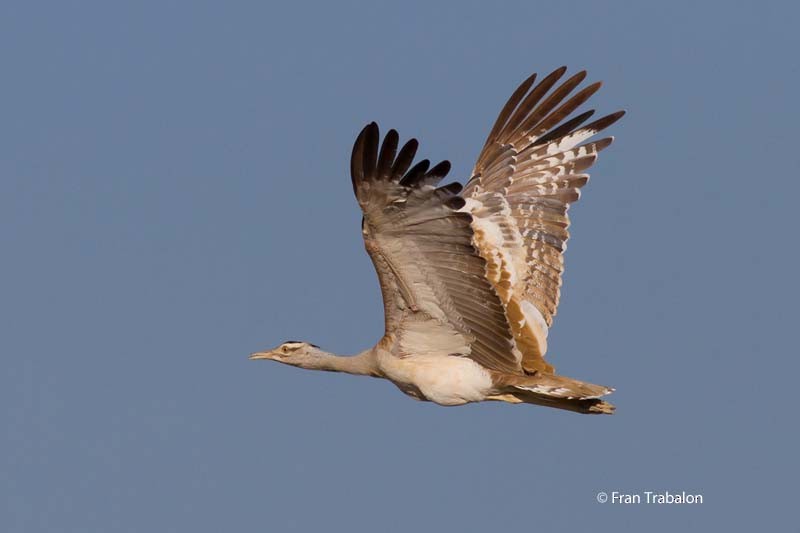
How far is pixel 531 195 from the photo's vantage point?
14.6 meters

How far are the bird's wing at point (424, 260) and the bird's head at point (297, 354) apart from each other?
1.19m

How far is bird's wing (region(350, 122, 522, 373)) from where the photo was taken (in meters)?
10.8

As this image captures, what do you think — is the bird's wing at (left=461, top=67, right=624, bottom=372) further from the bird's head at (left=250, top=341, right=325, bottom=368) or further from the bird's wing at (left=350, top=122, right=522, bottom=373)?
the bird's head at (left=250, top=341, right=325, bottom=368)

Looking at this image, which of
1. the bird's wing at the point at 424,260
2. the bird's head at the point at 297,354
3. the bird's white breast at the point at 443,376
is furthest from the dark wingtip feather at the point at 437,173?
the bird's head at the point at 297,354

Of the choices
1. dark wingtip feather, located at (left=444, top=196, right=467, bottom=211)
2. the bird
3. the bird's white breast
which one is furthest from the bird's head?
dark wingtip feather, located at (left=444, top=196, right=467, bottom=211)

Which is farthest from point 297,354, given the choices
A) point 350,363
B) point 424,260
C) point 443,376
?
point 424,260

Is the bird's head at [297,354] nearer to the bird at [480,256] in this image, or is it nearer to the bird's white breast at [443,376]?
the bird at [480,256]

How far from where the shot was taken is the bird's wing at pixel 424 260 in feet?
35.4

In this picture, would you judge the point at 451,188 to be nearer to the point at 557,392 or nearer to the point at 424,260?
the point at 424,260

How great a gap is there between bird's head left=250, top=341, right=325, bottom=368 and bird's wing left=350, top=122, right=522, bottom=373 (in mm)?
1189

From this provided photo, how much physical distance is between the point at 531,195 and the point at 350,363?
294 cm

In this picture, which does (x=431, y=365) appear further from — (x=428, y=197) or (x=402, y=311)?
(x=428, y=197)

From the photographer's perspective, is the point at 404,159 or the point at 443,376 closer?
→ the point at 404,159

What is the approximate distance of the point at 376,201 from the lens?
35.9 feet
